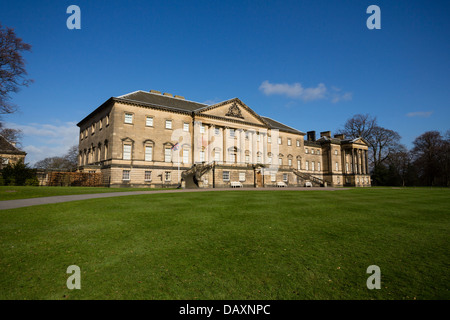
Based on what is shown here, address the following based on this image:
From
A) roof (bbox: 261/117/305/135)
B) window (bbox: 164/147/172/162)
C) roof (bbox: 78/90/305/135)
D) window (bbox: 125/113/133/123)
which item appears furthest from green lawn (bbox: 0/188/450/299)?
roof (bbox: 261/117/305/135)

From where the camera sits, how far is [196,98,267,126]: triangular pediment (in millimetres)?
44703

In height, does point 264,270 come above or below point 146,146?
below

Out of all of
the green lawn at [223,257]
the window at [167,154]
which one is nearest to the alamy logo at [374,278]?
the green lawn at [223,257]

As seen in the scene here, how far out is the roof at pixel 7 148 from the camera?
47.6 meters

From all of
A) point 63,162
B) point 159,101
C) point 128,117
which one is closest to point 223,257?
point 128,117

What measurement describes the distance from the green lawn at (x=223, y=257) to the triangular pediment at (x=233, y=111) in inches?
1460

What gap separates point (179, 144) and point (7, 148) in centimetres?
3755

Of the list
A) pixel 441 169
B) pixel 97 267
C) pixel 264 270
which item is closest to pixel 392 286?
pixel 264 270

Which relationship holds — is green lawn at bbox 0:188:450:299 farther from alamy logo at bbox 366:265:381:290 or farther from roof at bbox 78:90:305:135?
roof at bbox 78:90:305:135

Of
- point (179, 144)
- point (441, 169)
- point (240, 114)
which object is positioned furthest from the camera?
point (441, 169)

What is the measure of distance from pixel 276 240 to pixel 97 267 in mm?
4487

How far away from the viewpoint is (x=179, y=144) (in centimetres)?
4175

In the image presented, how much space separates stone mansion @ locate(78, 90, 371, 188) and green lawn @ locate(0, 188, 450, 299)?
26367mm
